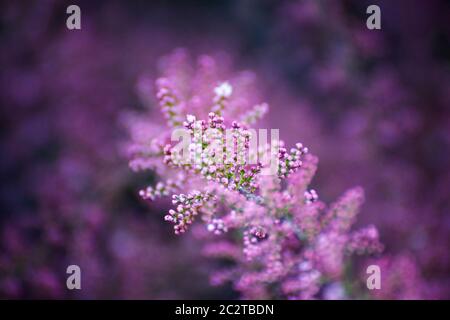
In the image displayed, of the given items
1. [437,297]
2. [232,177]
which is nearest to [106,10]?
[232,177]

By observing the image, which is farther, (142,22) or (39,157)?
(142,22)

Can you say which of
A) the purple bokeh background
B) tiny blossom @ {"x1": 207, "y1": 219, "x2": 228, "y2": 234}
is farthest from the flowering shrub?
the purple bokeh background

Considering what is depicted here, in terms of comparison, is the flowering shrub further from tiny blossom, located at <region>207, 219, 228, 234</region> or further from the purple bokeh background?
the purple bokeh background

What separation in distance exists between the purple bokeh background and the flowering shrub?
0.72 meters

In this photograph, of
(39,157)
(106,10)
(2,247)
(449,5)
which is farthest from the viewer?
(106,10)

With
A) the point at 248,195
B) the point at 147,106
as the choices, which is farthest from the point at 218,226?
the point at 147,106

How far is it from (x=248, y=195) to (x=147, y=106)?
5.23ft

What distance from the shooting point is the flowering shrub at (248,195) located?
44.7 inches

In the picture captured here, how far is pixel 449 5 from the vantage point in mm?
2740

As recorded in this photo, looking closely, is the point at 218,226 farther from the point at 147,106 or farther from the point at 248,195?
the point at 147,106

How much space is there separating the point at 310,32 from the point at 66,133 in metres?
1.94
